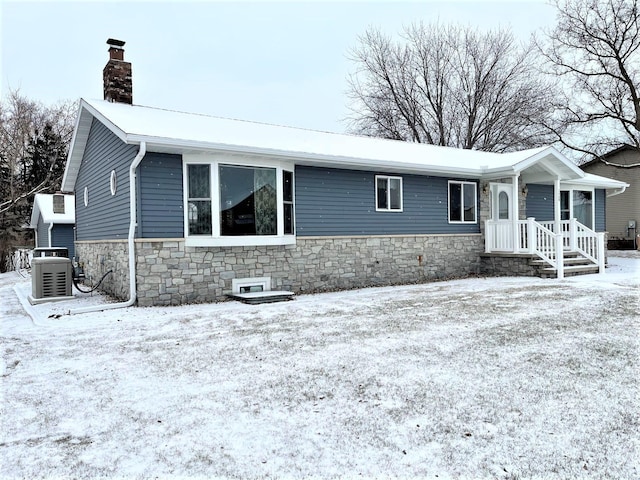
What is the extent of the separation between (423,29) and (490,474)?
90.0 ft

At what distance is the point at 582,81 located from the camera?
22094 millimetres

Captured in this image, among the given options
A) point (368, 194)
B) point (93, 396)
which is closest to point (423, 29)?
point (368, 194)

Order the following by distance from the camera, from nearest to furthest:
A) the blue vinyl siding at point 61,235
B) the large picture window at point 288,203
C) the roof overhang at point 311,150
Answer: the roof overhang at point 311,150 < the large picture window at point 288,203 < the blue vinyl siding at point 61,235

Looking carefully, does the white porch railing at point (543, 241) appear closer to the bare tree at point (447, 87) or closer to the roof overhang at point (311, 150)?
the roof overhang at point (311, 150)

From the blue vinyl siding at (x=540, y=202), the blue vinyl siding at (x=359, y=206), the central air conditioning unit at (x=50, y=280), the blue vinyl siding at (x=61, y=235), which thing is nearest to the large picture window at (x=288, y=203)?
the blue vinyl siding at (x=359, y=206)

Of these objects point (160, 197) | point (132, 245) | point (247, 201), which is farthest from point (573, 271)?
point (132, 245)

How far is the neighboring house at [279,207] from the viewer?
8.12 meters

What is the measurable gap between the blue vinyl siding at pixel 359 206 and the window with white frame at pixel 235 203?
59 cm

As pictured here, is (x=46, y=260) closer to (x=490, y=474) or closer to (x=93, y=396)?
(x=93, y=396)

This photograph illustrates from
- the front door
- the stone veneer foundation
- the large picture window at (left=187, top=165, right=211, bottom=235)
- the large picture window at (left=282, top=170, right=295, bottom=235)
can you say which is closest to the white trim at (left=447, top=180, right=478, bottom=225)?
the stone veneer foundation

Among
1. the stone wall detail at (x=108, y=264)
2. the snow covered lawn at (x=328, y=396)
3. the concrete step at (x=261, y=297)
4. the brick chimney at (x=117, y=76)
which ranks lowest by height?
the snow covered lawn at (x=328, y=396)

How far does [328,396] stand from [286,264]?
19.5 ft

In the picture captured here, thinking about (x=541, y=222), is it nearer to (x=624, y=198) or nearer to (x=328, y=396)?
(x=328, y=396)

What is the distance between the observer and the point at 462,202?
12.3m
